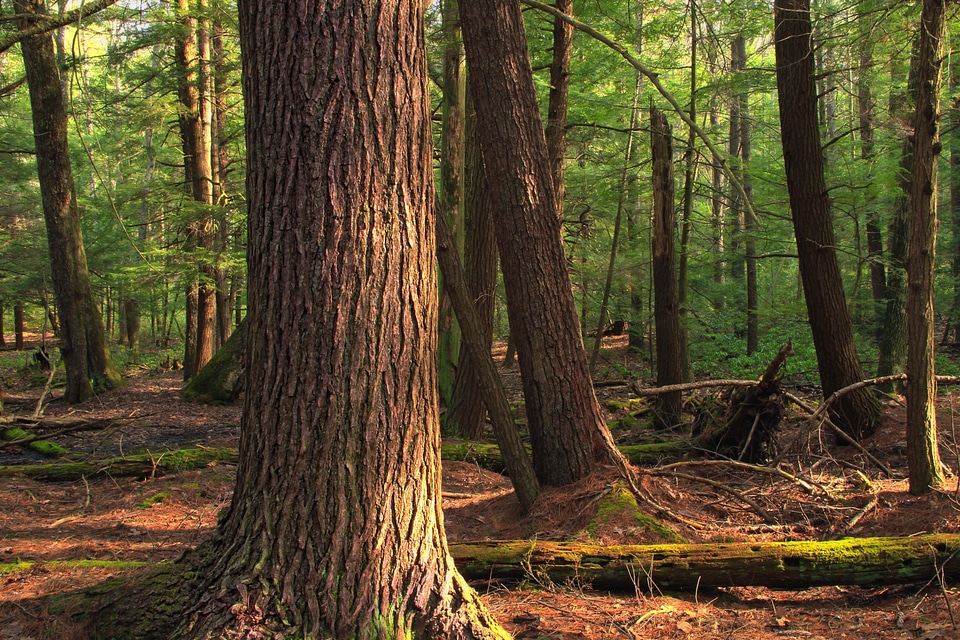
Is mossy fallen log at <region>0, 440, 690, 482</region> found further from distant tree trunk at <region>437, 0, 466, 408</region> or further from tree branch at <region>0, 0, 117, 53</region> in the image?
tree branch at <region>0, 0, 117, 53</region>

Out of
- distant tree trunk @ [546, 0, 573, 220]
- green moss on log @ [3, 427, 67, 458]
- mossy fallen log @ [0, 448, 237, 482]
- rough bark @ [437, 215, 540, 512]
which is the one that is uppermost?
distant tree trunk @ [546, 0, 573, 220]

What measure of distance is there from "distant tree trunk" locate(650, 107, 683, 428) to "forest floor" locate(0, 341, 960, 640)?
1.06 m

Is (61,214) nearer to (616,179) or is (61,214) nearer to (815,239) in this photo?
(616,179)

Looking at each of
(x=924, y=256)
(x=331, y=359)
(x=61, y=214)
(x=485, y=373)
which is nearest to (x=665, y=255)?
(x=924, y=256)

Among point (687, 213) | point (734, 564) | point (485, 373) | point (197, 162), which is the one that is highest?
point (197, 162)

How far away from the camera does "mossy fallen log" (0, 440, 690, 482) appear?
6.70 metres

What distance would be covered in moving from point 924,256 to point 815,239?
2820mm

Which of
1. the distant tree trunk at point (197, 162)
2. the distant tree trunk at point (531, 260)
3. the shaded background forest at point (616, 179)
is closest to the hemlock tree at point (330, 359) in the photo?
the distant tree trunk at point (531, 260)

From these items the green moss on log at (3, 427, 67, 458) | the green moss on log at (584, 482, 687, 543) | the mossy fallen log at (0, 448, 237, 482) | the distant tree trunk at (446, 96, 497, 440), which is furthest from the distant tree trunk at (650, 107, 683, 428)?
the green moss on log at (3, 427, 67, 458)

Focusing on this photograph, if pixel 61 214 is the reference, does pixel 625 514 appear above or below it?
below

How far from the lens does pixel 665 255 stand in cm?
834

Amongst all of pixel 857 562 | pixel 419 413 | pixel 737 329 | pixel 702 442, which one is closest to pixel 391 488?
pixel 419 413

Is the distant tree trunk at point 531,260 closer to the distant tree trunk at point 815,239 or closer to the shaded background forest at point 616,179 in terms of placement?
the shaded background forest at point 616,179

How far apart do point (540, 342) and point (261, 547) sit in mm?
3002
